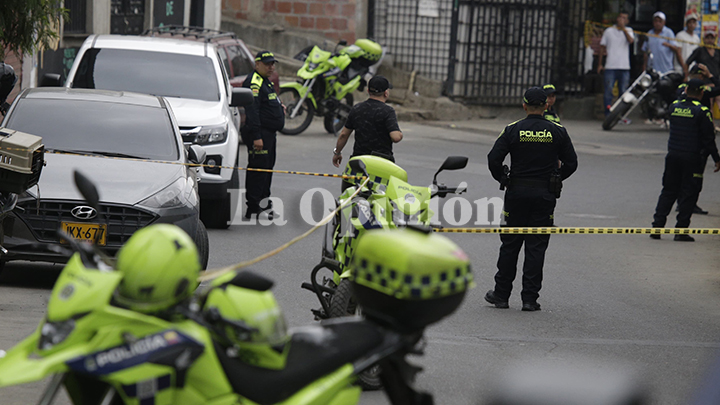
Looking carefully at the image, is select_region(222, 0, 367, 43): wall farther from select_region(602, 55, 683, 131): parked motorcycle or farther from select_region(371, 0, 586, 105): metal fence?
select_region(602, 55, 683, 131): parked motorcycle

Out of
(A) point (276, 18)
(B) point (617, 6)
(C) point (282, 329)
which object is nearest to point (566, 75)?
(B) point (617, 6)

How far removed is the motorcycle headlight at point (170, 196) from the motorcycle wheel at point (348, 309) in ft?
7.41

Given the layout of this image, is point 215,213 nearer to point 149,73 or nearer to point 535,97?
point 149,73

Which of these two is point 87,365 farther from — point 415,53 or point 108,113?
point 415,53

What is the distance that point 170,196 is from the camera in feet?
24.6

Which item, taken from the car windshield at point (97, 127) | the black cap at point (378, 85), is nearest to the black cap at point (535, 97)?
the black cap at point (378, 85)

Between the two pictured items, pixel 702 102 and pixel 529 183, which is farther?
pixel 702 102

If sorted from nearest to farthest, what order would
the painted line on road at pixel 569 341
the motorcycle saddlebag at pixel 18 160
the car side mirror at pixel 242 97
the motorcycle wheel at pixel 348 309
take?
the motorcycle wheel at pixel 348 309, the motorcycle saddlebag at pixel 18 160, the painted line on road at pixel 569 341, the car side mirror at pixel 242 97

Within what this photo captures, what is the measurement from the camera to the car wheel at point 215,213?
10461 millimetres

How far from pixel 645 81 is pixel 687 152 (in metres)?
9.53

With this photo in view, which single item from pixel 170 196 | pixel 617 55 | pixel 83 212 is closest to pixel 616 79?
pixel 617 55

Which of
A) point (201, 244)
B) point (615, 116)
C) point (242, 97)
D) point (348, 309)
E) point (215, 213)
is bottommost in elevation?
point (215, 213)

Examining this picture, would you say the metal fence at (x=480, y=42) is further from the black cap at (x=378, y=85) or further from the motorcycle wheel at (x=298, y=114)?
the black cap at (x=378, y=85)

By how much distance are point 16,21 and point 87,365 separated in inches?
280
